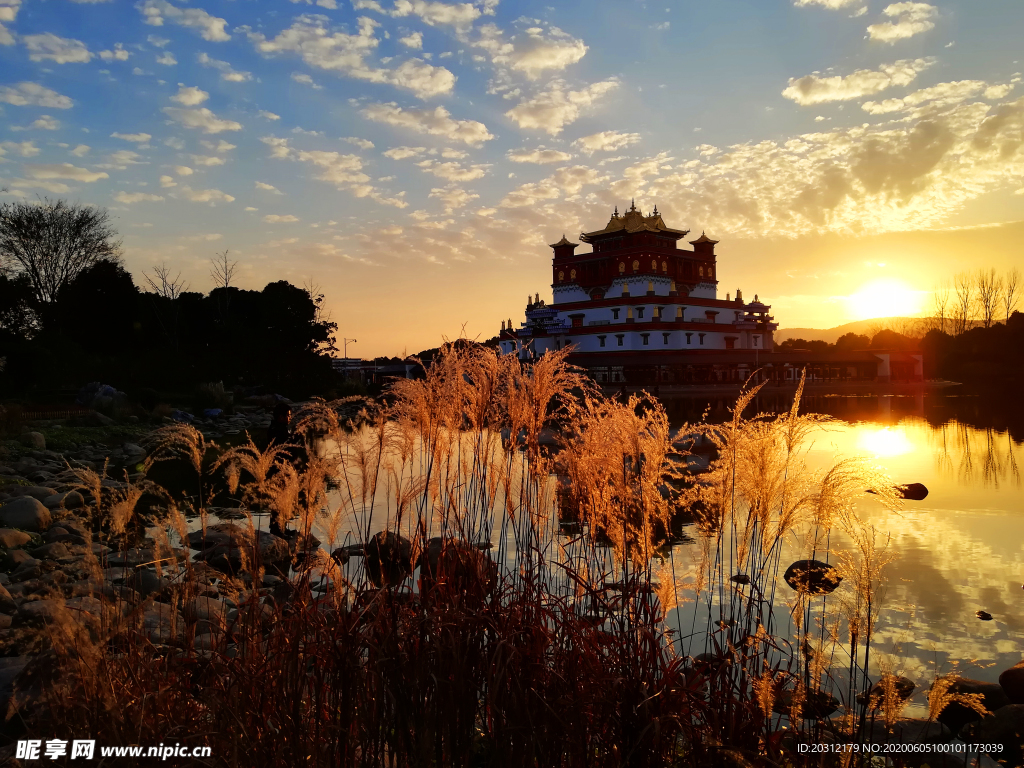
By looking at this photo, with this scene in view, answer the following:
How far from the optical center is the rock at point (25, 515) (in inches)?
293

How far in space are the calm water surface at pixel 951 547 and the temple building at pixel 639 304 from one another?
22836 millimetres

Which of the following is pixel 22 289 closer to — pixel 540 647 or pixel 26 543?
pixel 26 543

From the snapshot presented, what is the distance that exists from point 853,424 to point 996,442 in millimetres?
5649

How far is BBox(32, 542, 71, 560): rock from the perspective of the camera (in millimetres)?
6402

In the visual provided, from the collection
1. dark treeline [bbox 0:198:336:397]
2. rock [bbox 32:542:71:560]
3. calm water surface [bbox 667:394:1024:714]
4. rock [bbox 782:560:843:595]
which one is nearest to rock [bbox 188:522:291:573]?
rock [bbox 32:542:71:560]

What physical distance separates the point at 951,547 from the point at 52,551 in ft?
34.4

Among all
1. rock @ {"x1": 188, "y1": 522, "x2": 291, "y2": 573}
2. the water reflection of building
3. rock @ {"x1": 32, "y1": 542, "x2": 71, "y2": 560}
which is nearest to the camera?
rock @ {"x1": 188, "y1": 522, "x2": 291, "y2": 573}

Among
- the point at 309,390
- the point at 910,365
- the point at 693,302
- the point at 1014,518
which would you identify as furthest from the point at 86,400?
the point at 910,365

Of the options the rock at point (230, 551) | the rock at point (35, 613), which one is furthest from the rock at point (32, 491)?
the rock at point (35, 613)

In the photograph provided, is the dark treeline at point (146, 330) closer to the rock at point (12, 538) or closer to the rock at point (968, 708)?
the rock at point (12, 538)

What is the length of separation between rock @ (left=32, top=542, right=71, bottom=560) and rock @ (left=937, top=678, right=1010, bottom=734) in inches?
297

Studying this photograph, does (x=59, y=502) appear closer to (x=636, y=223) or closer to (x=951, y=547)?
(x=951, y=547)

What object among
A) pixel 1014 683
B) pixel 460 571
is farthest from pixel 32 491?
pixel 1014 683

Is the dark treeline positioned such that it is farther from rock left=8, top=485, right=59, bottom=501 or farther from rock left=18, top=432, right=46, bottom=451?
rock left=8, top=485, right=59, bottom=501
